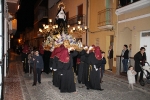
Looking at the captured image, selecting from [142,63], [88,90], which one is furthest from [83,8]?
[88,90]

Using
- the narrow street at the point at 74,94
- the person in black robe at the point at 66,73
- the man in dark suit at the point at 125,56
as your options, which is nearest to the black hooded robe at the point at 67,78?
the person in black robe at the point at 66,73

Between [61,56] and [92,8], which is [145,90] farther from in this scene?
[92,8]

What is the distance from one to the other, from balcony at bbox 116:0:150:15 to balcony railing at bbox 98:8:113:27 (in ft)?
2.91

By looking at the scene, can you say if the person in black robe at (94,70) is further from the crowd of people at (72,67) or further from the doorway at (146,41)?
the doorway at (146,41)

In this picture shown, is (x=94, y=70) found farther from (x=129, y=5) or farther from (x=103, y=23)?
(x=103, y=23)

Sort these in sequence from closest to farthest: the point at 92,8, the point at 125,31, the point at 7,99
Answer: the point at 7,99, the point at 125,31, the point at 92,8

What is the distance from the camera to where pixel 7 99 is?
7.07 m

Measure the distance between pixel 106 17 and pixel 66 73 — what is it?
8103 mm

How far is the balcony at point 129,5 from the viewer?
37.2ft

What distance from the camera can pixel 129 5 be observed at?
41.1ft

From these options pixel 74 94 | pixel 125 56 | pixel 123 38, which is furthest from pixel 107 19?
pixel 74 94

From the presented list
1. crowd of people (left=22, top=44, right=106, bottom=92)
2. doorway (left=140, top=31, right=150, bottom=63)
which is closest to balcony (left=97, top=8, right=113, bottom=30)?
doorway (left=140, top=31, right=150, bottom=63)

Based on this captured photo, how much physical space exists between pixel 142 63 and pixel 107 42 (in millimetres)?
6379

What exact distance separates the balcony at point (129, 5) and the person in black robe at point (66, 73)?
18.7 feet
